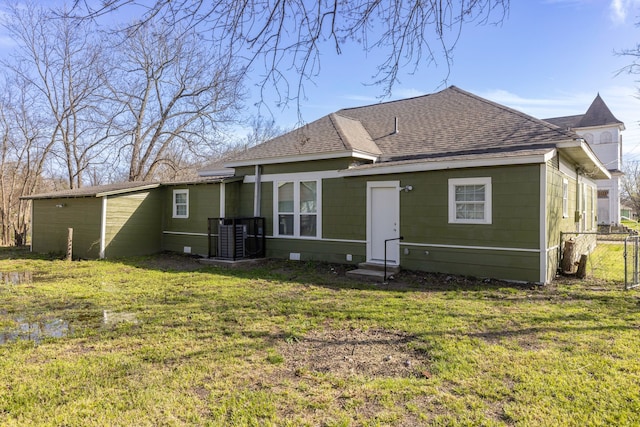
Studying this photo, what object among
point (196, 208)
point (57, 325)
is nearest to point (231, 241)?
point (196, 208)

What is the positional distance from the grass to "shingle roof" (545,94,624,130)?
28.4 m

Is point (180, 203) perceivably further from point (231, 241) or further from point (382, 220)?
point (382, 220)

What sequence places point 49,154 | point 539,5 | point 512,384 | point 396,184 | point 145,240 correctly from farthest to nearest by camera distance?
point 49,154 → point 145,240 → point 396,184 → point 539,5 → point 512,384

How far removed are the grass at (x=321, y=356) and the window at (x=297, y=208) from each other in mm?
3773

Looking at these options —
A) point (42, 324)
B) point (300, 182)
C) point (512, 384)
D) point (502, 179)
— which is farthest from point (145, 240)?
point (512, 384)

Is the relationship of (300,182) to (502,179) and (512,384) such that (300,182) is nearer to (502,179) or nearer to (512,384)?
(502,179)

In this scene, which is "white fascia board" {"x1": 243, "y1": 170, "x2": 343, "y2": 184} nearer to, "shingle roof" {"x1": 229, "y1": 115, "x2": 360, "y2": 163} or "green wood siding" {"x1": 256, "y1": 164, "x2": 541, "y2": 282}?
"green wood siding" {"x1": 256, "y1": 164, "x2": 541, "y2": 282}

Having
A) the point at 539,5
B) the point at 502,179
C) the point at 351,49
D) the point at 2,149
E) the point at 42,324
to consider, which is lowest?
the point at 42,324

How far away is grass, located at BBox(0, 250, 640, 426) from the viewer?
303cm

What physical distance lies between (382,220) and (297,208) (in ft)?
8.95

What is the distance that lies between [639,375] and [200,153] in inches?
964

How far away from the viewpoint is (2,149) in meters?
20.6

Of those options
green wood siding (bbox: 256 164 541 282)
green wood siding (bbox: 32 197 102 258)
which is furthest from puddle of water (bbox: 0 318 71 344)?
green wood siding (bbox: 32 197 102 258)

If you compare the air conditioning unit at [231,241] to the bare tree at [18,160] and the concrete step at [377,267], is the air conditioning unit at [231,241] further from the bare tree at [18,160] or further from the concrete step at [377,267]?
the bare tree at [18,160]
